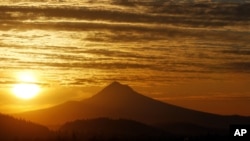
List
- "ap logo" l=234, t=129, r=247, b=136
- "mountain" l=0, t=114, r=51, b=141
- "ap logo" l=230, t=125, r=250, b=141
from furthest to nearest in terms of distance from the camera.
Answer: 1. "mountain" l=0, t=114, r=51, b=141
2. "ap logo" l=234, t=129, r=247, b=136
3. "ap logo" l=230, t=125, r=250, b=141

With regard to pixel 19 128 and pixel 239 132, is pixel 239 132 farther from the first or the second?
pixel 19 128

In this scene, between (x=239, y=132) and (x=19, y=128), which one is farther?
(x=19, y=128)

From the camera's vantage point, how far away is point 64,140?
391 feet

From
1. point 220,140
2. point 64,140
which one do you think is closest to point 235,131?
point 64,140

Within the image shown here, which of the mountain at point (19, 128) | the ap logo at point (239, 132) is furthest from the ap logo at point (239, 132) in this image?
the mountain at point (19, 128)

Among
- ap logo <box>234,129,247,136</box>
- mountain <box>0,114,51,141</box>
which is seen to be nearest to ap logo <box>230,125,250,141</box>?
ap logo <box>234,129,247,136</box>

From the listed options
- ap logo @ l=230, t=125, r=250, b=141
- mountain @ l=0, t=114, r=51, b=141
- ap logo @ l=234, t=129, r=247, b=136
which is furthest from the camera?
mountain @ l=0, t=114, r=51, b=141

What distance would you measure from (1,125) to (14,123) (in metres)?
6.72

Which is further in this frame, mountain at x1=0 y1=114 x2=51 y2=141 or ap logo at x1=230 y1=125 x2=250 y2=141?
mountain at x1=0 y1=114 x2=51 y2=141

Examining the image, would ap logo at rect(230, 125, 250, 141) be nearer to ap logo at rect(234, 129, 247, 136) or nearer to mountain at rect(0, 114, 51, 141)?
ap logo at rect(234, 129, 247, 136)

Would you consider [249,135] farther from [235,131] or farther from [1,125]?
[1,125]

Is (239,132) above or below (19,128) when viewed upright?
below

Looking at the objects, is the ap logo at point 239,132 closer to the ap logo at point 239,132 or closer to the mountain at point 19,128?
the ap logo at point 239,132

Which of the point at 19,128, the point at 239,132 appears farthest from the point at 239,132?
the point at 19,128
